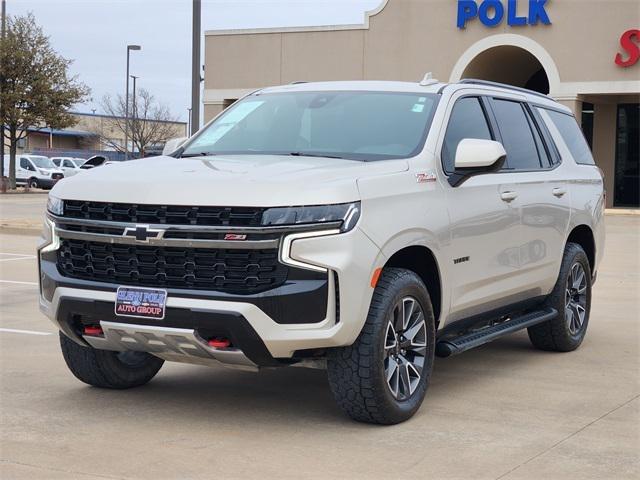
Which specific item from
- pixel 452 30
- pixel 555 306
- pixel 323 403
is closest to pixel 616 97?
pixel 452 30

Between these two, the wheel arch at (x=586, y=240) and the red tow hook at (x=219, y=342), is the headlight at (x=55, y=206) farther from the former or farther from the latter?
A: the wheel arch at (x=586, y=240)

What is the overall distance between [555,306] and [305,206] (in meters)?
3.50

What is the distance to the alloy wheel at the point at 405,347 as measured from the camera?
235 inches

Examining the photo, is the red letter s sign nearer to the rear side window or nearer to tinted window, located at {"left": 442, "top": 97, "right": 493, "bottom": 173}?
the rear side window

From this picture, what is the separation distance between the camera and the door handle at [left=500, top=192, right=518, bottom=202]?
23.9 ft

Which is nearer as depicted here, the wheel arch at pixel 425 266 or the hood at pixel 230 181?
the hood at pixel 230 181

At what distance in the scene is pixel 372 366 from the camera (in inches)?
225

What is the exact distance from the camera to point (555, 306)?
8.31m

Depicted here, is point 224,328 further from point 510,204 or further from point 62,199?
point 510,204

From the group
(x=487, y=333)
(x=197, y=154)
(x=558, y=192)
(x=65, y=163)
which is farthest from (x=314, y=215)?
(x=65, y=163)

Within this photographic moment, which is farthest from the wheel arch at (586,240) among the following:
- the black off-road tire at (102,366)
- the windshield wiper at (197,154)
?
the black off-road tire at (102,366)

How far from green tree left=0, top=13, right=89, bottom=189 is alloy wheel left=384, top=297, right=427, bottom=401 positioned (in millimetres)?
37849

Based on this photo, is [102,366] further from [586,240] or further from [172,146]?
[586,240]

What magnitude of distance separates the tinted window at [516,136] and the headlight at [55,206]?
10.8 ft
